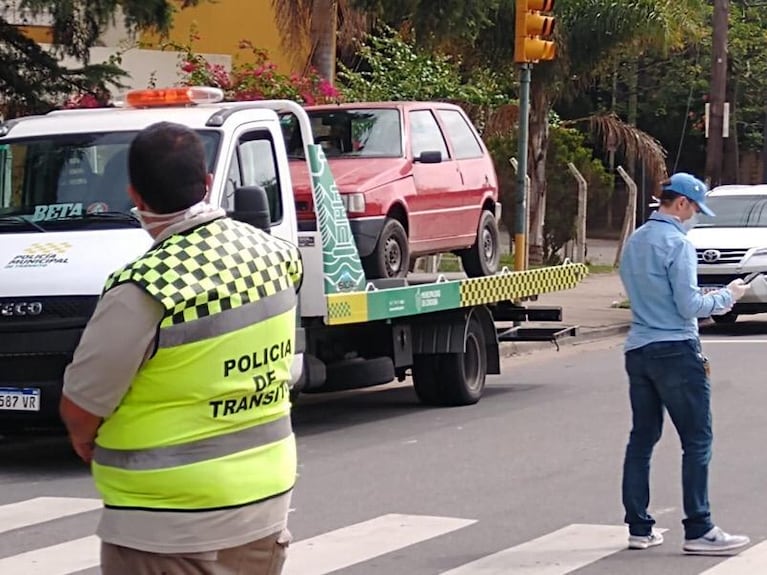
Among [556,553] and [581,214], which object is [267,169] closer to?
[556,553]

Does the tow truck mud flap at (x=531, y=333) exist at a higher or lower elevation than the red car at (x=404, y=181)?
lower

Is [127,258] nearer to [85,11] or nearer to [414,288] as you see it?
[414,288]

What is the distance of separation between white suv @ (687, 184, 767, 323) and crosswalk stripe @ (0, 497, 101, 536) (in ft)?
38.3

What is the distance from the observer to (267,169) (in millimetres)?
10875

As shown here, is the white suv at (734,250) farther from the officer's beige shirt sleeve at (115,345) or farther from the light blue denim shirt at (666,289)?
the officer's beige shirt sleeve at (115,345)

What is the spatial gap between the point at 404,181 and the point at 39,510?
5.14m

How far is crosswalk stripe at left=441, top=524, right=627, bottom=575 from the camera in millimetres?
7254

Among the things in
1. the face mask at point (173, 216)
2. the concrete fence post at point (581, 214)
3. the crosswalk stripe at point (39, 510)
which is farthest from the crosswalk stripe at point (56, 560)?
the concrete fence post at point (581, 214)

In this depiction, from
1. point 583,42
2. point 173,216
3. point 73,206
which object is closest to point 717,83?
point 583,42

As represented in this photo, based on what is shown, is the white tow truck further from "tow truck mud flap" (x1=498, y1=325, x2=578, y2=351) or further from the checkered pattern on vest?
the checkered pattern on vest

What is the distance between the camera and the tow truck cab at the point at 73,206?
383 inches

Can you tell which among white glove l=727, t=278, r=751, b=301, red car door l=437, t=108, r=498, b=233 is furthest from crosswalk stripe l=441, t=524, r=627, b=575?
red car door l=437, t=108, r=498, b=233

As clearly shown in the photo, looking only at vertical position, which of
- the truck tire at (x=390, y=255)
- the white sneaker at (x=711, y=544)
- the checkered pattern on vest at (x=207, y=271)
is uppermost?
the checkered pattern on vest at (x=207, y=271)

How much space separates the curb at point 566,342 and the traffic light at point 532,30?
3.24 m
